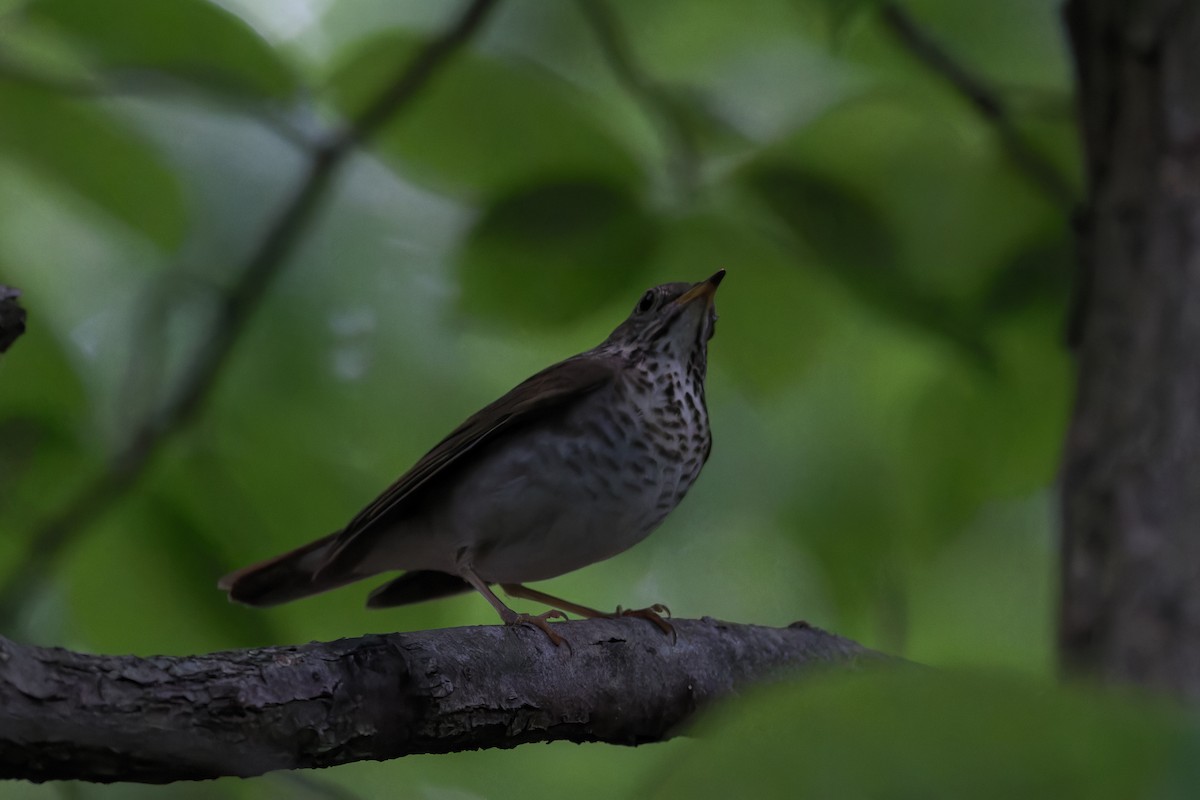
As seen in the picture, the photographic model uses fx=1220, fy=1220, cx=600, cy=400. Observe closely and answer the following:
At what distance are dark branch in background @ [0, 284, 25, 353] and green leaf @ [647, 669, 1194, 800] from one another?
102 cm

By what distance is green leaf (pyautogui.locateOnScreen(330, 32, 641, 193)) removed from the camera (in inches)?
93.1

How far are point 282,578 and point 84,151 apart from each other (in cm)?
85

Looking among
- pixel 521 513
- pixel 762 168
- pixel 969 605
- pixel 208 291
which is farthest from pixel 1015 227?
pixel 208 291

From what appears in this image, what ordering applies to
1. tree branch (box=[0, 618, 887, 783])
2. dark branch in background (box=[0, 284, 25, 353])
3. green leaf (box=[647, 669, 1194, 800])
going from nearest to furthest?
green leaf (box=[647, 669, 1194, 800]) → tree branch (box=[0, 618, 887, 783]) → dark branch in background (box=[0, 284, 25, 353])

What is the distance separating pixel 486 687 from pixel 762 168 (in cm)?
128

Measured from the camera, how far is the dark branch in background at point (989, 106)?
9.14 feet

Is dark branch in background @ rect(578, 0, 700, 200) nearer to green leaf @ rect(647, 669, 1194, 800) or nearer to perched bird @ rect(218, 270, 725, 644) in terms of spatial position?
perched bird @ rect(218, 270, 725, 644)

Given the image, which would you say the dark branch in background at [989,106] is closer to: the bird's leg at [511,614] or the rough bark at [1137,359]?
the rough bark at [1137,359]

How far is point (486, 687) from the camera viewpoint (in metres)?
1.61

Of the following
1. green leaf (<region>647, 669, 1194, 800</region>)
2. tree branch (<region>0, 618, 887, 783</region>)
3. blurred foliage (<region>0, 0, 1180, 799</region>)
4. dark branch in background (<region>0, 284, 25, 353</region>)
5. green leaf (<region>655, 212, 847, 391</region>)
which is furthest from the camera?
green leaf (<region>655, 212, 847, 391</region>)

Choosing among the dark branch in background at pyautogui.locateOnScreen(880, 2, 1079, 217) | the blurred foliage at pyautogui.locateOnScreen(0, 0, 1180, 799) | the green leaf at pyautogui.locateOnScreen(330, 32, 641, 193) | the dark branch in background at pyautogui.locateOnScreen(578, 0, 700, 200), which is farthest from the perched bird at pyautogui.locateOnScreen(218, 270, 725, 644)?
the dark branch in background at pyautogui.locateOnScreen(880, 2, 1079, 217)

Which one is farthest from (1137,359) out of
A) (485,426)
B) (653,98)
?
(485,426)

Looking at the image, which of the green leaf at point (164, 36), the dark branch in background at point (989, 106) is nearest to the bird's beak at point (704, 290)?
the dark branch in background at point (989, 106)

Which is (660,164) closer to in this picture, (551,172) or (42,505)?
(551,172)
